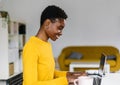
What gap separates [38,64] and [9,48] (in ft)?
13.6

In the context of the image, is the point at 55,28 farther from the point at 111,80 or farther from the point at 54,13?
the point at 111,80

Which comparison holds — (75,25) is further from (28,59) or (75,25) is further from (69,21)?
(28,59)

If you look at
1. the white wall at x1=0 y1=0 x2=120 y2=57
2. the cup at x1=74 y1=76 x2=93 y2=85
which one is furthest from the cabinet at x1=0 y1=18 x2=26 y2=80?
the cup at x1=74 y1=76 x2=93 y2=85

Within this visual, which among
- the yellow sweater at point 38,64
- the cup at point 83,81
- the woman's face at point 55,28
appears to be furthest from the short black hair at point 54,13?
the cup at point 83,81

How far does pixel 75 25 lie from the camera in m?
6.78

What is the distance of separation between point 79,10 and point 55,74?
204 inches

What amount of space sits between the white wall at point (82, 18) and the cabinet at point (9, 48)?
626 mm

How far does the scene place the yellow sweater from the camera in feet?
4.32

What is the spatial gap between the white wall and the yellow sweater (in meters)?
5.29

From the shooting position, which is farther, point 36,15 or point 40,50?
point 36,15

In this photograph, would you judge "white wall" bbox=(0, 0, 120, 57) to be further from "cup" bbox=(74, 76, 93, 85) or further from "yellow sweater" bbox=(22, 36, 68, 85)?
"cup" bbox=(74, 76, 93, 85)

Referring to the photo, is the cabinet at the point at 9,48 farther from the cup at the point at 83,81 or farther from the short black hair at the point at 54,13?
the cup at the point at 83,81

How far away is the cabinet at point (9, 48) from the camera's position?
5.11 m

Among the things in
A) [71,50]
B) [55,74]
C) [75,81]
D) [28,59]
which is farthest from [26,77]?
[71,50]
